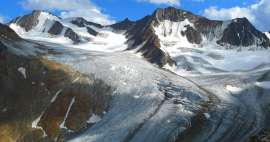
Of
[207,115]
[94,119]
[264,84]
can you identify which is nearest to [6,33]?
[94,119]

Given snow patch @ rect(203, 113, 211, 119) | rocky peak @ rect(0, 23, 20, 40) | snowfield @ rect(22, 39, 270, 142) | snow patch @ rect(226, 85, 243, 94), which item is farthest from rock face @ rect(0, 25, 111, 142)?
snow patch @ rect(226, 85, 243, 94)

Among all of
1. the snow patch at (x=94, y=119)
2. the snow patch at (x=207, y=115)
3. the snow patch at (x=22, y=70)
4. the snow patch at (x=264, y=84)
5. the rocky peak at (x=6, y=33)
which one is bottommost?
the snow patch at (x=94, y=119)

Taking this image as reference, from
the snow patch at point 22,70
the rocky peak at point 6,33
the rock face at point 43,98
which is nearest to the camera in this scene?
the rock face at point 43,98

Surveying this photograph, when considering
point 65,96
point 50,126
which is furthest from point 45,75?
point 50,126

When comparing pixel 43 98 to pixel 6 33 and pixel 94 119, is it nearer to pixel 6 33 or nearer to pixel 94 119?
A: pixel 94 119

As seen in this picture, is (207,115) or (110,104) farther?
(110,104)

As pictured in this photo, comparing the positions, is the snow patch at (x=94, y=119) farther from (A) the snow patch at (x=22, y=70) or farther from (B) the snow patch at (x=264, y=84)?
(B) the snow patch at (x=264, y=84)

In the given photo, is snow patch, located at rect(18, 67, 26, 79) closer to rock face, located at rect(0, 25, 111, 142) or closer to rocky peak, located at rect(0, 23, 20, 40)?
rock face, located at rect(0, 25, 111, 142)

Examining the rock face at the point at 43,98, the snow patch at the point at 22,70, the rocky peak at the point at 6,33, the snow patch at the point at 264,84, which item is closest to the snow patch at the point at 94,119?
the rock face at the point at 43,98
